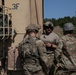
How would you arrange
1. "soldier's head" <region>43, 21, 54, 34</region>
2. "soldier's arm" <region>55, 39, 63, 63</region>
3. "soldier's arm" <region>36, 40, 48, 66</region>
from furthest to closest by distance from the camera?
"soldier's head" <region>43, 21, 54, 34</region> < "soldier's arm" <region>36, 40, 48, 66</region> < "soldier's arm" <region>55, 39, 63, 63</region>

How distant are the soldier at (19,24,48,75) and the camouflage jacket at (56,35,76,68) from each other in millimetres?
387

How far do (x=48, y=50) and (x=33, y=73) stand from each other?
56cm

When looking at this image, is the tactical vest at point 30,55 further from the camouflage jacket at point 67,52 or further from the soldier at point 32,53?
the camouflage jacket at point 67,52

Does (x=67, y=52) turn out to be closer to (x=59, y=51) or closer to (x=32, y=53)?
(x=59, y=51)

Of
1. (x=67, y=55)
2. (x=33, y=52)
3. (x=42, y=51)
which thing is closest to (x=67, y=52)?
(x=67, y=55)

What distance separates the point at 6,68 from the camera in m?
6.44

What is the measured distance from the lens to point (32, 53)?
562 centimetres

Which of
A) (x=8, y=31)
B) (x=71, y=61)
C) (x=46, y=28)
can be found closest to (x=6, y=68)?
(x=8, y=31)

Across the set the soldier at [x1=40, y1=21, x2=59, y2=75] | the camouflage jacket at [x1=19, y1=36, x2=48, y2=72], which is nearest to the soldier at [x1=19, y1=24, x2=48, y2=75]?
the camouflage jacket at [x1=19, y1=36, x2=48, y2=72]

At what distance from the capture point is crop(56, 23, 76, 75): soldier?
5320 mm

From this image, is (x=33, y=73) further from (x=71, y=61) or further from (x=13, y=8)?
(x=13, y=8)

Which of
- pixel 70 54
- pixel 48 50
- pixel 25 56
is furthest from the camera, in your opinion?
pixel 48 50

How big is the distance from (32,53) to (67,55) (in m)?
0.59

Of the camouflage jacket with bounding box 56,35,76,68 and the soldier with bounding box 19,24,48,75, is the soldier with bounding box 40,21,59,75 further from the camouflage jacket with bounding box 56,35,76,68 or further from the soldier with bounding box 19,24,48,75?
the camouflage jacket with bounding box 56,35,76,68
